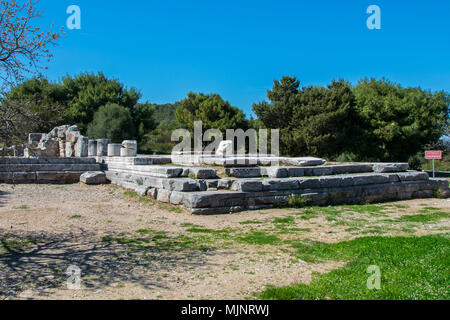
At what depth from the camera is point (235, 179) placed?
30.8ft

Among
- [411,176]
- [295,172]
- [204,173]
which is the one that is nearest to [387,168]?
[411,176]

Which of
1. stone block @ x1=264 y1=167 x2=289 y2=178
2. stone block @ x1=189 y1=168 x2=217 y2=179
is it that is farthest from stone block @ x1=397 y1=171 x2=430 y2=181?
stone block @ x1=189 y1=168 x2=217 y2=179

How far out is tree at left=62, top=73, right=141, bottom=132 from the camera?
1157 inches

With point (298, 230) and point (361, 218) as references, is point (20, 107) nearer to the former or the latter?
point (298, 230)

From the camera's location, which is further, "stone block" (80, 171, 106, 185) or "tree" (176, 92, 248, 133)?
"tree" (176, 92, 248, 133)

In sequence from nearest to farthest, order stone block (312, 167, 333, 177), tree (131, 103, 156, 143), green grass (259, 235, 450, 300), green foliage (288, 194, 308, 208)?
green grass (259, 235, 450, 300) → green foliage (288, 194, 308, 208) → stone block (312, 167, 333, 177) → tree (131, 103, 156, 143)

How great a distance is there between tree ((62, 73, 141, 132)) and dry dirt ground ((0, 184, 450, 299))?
2053 centimetres

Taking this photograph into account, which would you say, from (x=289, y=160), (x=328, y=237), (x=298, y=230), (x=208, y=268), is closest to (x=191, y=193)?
(x=298, y=230)

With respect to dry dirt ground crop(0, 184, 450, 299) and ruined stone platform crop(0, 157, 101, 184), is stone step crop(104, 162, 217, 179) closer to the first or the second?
dry dirt ground crop(0, 184, 450, 299)

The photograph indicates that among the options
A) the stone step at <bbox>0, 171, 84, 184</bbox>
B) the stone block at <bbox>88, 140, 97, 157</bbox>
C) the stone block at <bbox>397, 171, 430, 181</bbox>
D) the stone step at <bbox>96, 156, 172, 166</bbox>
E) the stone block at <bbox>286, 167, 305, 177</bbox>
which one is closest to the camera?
the stone block at <bbox>286, 167, 305, 177</bbox>

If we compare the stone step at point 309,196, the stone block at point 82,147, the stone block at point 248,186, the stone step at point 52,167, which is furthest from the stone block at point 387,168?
the stone block at point 82,147

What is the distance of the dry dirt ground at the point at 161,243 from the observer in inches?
156

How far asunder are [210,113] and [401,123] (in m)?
16.6
